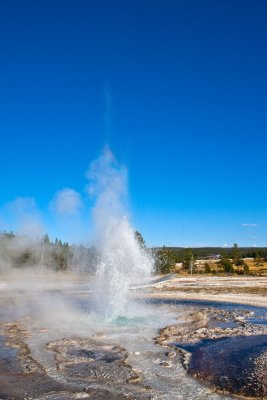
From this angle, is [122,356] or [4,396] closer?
[4,396]

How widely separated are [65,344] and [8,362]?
2.48m

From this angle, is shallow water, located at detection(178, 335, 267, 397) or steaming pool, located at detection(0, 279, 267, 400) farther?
shallow water, located at detection(178, 335, 267, 397)

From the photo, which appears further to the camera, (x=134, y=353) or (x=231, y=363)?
(x=134, y=353)

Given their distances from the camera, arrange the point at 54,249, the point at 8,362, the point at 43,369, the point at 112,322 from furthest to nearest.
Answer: the point at 54,249 → the point at 112,322 → the point at 8,362 → the point at 43,369

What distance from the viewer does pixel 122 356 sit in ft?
43.1

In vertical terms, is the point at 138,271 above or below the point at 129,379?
above

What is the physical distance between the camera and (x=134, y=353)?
13.5 metres

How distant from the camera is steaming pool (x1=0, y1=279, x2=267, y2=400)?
10.1m

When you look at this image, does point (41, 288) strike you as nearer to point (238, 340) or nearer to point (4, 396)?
point (238, 340)

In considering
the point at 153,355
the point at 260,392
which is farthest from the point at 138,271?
the point at 260,392

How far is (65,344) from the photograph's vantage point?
48.4 feet

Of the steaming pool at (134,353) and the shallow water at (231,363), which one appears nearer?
the steaming pool at (134,353)

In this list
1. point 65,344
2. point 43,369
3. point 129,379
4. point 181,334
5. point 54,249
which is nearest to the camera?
point 129,379

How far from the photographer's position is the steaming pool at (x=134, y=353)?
10.1m
